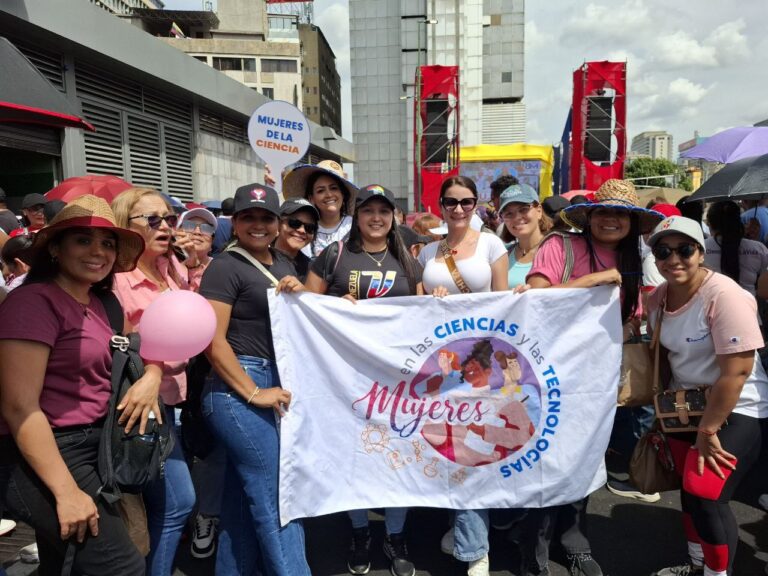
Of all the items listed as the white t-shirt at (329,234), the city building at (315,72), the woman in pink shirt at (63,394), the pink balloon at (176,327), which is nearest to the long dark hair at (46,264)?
the woman in pink shirt at (63,394)

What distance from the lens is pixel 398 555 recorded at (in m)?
2.94

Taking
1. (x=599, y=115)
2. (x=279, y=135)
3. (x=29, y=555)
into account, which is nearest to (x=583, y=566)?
(x=29, y=555)

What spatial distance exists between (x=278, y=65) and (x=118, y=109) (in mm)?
50575

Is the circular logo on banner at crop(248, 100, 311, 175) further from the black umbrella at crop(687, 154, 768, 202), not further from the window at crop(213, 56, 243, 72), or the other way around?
the window at crop(213, 56, 243, 72)

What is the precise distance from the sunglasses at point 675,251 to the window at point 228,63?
6023 centimetres

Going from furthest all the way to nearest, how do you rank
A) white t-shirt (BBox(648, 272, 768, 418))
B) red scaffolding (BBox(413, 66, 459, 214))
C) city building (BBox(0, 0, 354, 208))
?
red scaffolding (BBox(413, 66, 459, 214)) < city building (BBox(0, 0, 354, 208)) < white t-shirt (BBox(648, 272, 768, 418))

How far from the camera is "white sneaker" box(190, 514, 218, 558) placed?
10.4 ft

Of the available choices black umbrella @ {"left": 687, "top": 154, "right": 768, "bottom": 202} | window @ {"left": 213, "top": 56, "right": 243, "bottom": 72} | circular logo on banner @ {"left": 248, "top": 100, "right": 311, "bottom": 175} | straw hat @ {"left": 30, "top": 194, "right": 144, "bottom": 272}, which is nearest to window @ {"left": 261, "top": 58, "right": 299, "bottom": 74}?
window @ {"left": 213, "top": 56, "right": 243, "bottom": 72}

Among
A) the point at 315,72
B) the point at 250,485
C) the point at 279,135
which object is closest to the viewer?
the point at 250,485

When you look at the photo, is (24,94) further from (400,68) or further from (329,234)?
(400,68)

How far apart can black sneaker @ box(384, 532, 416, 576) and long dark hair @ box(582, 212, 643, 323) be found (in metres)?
1.81

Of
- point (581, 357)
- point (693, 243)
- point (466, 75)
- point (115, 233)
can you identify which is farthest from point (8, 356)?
point (466, 75)

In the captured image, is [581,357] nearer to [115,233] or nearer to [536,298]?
[536,298]

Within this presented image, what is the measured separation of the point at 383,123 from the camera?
121 ft
